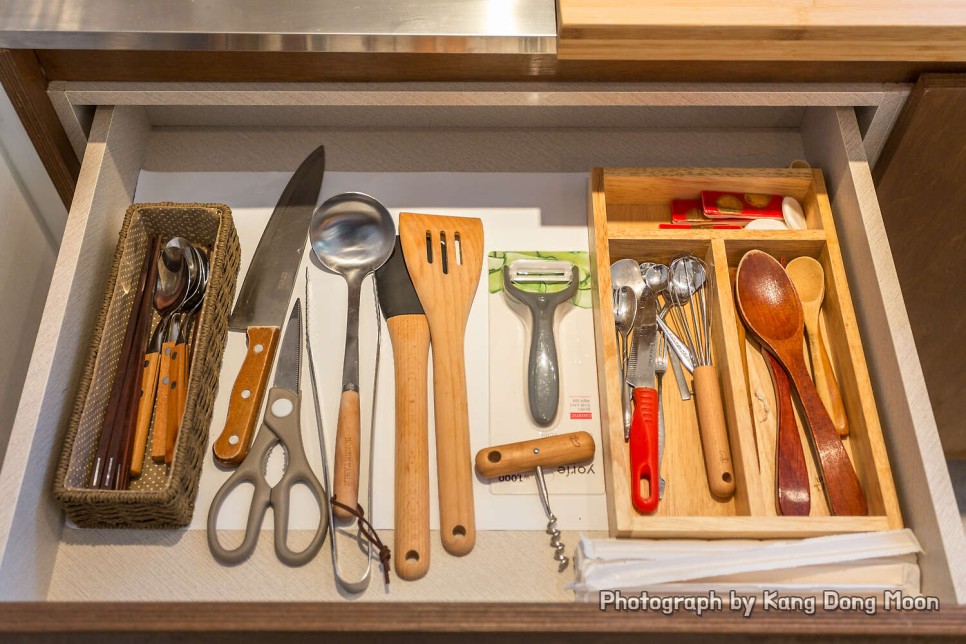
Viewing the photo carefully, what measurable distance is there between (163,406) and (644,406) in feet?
1.67

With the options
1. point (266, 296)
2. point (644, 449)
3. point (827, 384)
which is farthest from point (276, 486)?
point (827, 384)

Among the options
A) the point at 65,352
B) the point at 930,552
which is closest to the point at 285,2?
the point at 65,352

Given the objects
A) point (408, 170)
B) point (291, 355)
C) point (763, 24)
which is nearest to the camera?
point (763, 24)

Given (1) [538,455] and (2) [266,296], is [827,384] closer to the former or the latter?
(1) [538,455]

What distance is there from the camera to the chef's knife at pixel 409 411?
75 centimetres

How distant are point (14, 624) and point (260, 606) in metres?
0.19

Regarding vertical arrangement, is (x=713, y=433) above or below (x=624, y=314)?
below

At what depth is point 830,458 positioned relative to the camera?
31.2 inches

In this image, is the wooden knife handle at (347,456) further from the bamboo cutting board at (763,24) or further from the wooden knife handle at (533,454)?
the bamboo cutting board at (763,24)

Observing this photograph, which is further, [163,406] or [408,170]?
[408,170]

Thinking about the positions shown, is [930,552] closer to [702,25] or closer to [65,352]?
[702,25]

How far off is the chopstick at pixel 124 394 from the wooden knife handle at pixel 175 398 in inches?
1.4

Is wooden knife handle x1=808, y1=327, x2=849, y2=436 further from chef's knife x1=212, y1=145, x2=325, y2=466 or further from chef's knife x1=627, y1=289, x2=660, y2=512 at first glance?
chef's knife x1=212, y1=145, x2=325, y2=466

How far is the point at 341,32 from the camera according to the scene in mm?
800
